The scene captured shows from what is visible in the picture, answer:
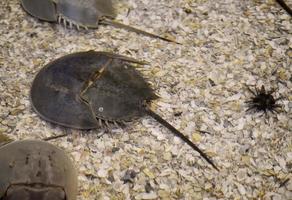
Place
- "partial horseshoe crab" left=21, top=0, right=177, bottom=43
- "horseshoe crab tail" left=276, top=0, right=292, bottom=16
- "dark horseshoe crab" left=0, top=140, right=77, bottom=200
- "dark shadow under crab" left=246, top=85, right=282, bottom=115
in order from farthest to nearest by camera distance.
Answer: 1. "horseshoe crab tail" left=276, top=0, right=292, bottom=16
2. "partial horseshoe crab" left=21, top=0, right=177, bottom=43
3. "dark shadow under crab" left=246, top=85, right=282, bottom=115
4. "dark horseshoe crab" left=0, top=140, right=77, bottom=200

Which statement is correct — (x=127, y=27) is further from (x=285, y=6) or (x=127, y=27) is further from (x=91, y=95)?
(x=285, y=6)

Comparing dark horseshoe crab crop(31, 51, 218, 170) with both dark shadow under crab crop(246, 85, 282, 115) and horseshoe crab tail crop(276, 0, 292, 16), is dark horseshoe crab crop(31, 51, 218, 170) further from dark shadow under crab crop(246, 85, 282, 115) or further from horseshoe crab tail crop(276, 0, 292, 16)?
horseshoe crab tail crop(276, 0, 292, 16)

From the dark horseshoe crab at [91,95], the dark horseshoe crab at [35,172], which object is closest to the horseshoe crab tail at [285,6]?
the dark horseshoe crab at [91,95]

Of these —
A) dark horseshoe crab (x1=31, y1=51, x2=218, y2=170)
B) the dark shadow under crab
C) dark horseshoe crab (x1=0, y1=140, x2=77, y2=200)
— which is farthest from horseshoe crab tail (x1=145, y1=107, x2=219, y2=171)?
dark horseshoe crab (x1=0, y1=140, x2=77, y2=200)

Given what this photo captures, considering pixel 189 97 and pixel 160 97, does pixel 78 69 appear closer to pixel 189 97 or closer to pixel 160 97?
pixel 160 97

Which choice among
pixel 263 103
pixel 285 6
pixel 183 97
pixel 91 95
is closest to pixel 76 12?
pixel 91 95

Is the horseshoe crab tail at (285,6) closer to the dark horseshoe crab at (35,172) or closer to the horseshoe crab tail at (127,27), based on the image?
the horseshoe crab tail at (127,27)

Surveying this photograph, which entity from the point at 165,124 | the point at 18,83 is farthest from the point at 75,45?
the point at 165,124
